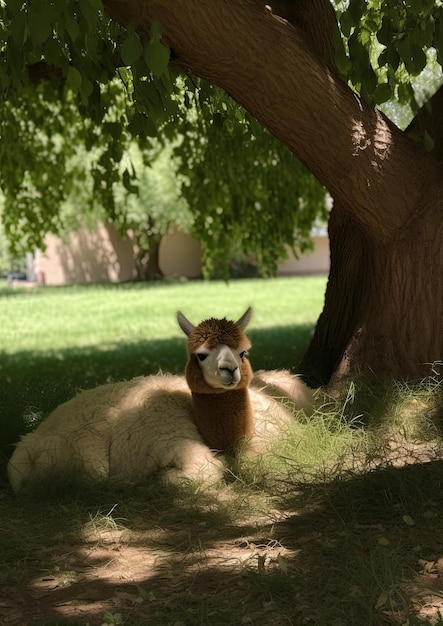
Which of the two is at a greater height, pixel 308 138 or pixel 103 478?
pixel 308 138

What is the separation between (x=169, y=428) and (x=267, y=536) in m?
1.21

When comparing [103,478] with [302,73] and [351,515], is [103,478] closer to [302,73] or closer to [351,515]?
[351,515]

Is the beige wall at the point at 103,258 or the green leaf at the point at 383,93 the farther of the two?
the beige wall at the point at 103,258

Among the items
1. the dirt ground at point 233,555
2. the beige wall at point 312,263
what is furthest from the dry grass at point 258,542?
the beige wall at point 312,263

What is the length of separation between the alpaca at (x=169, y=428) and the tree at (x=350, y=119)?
1.23 meters

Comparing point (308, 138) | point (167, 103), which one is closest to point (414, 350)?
point (308, 138)

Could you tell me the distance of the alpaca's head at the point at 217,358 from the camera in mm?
4910

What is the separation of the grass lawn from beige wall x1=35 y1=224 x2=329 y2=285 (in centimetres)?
2816

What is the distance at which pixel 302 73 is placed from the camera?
5.20m

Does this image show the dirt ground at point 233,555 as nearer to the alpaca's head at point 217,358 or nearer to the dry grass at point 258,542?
the dry grass at point 258,542

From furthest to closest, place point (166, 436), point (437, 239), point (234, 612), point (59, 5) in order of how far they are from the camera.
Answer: point (437, 239), point (166, 436), point (59, 5), point (234, 612)

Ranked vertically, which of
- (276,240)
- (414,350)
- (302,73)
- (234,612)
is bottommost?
(234,612)

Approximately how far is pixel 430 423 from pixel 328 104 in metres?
2.17

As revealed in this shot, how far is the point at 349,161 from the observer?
5594 millimetres
